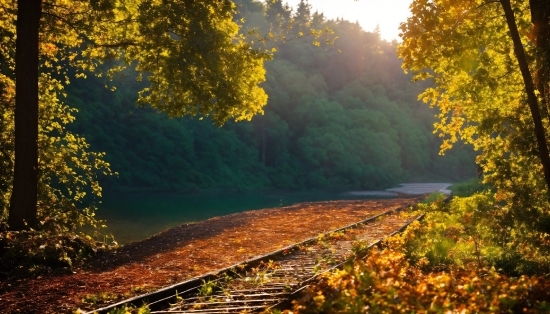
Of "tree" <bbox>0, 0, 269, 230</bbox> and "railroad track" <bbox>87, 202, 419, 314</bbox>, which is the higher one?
"tree" <bbox>0, 0, 269, 230</bbox>

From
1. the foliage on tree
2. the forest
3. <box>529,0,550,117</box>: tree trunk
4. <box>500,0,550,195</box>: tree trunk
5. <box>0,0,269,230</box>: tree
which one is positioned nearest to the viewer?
the forest

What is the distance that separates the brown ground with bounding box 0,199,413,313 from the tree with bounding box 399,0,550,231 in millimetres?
5982

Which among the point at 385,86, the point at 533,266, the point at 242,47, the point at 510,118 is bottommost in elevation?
the point at 533,266

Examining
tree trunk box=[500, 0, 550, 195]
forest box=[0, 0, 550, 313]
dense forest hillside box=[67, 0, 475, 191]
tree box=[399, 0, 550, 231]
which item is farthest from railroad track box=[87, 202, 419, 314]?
dense forest hillside box=[67, 0, 475, 191]

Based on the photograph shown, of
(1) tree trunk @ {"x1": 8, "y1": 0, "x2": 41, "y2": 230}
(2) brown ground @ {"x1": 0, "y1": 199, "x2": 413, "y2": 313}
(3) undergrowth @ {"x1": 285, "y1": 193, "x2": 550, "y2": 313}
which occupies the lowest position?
(2) brown ground @ {"x1": 0, "y1": 199, "x2": 413, "y2": 313}

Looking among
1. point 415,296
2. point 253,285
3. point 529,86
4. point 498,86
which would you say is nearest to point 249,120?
point 498,86

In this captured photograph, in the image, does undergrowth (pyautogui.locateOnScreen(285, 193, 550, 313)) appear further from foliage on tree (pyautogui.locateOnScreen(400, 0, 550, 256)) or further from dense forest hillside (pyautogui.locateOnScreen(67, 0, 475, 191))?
dense forest hillside (pyautogui.locateOnScreen(67, 0, 475, 191))

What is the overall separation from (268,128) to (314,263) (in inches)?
3046

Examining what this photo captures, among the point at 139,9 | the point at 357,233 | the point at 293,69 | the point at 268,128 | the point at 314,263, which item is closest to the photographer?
the point at 314,263

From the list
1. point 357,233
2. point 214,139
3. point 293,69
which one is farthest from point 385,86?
point 357,233

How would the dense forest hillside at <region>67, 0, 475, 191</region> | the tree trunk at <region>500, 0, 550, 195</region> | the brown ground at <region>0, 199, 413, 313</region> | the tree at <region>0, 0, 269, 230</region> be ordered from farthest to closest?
1. the dense forest hillside at <region>67, 0, 475, 191</region>
2. the tree at <region>0, 0, 269, 230</region>
3. the tree trunk at <region>500, 0, 550, 195</region>
4. the brown ground at <region>0, 199, 413, 313</region>

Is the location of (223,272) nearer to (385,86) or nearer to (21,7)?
(21,7)

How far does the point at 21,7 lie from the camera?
15117 mm

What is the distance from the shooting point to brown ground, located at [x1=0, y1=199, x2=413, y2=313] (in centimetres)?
974
